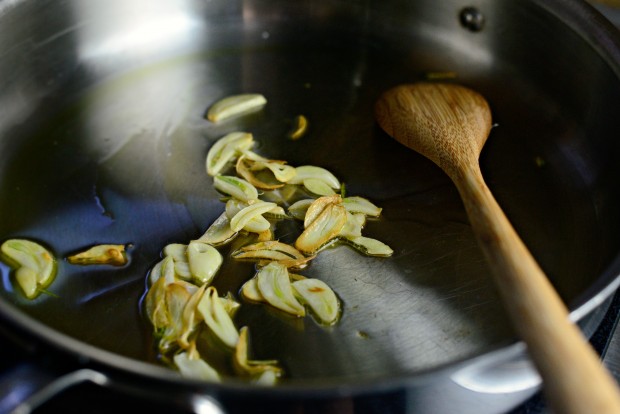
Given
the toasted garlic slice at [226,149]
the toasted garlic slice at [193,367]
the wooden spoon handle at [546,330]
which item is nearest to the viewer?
the wooden spoon handle at [546,330]

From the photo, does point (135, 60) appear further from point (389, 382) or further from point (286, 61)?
point (389, 382)

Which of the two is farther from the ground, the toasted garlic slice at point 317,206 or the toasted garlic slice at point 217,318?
the toasted garlic slice at point 317,206

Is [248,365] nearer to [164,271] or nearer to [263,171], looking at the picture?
[164,271]

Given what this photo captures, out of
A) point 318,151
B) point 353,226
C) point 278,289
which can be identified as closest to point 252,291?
Answer: point 278,289

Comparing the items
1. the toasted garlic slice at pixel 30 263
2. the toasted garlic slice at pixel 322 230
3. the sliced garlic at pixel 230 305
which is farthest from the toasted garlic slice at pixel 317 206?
the toasted garlic slice at pixel 30 263

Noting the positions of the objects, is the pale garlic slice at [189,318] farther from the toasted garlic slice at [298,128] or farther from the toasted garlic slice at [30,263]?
the toasted garlic slice at [298,128]

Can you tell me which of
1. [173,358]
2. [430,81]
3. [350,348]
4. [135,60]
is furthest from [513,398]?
[135,60]

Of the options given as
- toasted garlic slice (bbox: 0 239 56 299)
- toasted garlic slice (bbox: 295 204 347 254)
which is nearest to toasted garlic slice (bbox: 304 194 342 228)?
toasted garlic slice (bbox: 295 204 347 254)

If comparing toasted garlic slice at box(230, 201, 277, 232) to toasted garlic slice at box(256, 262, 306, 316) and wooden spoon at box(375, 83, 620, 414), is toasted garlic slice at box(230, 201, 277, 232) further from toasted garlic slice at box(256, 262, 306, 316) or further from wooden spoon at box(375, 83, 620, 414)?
wooden spoon at box(375, 83, 620, 414)
